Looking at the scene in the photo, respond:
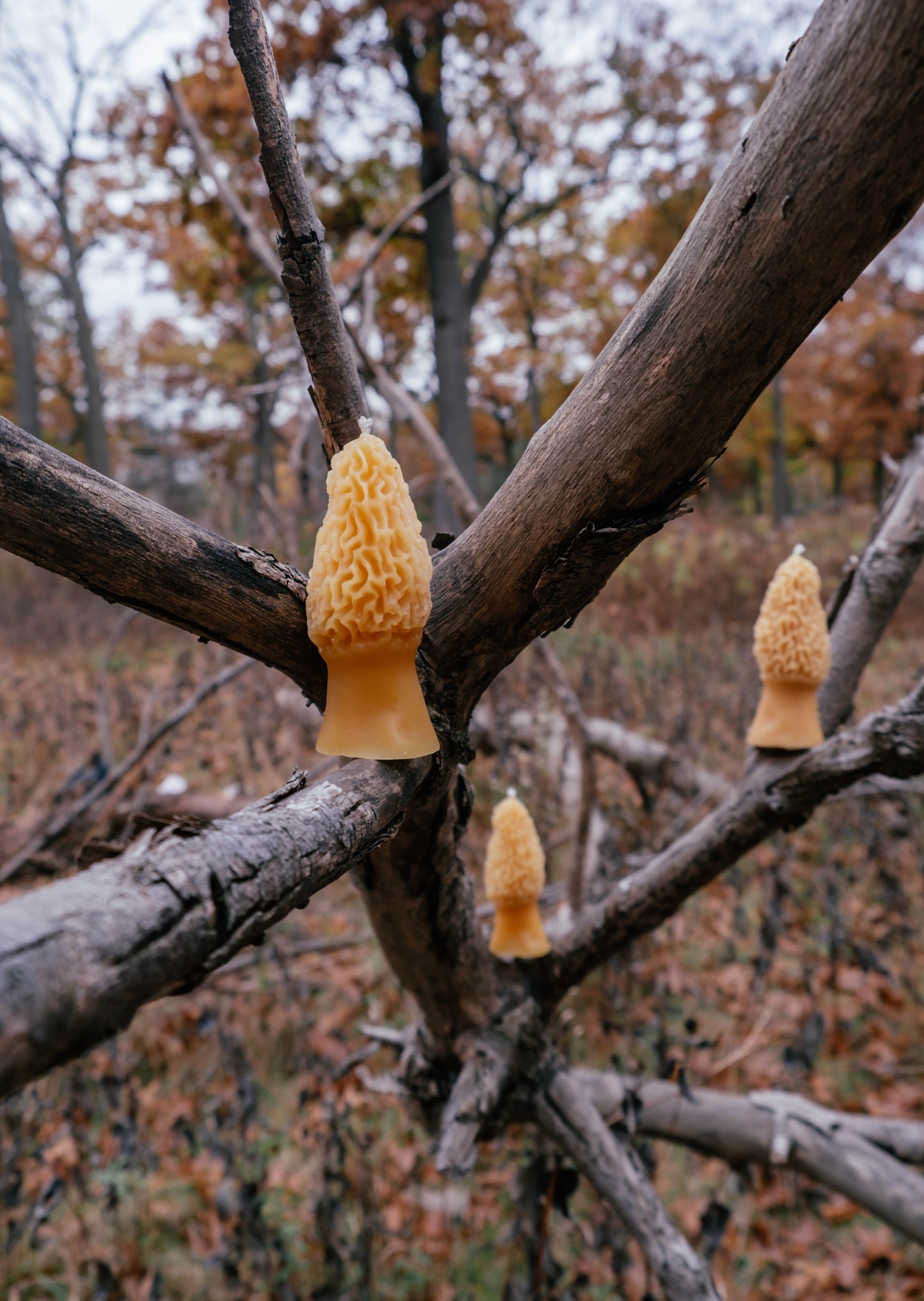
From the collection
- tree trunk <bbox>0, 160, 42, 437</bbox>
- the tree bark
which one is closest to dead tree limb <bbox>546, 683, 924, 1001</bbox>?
tree trunk <bbox>0, 160, 42, 437</bbox>

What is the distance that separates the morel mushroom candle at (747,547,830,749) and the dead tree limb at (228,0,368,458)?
3.36 feet

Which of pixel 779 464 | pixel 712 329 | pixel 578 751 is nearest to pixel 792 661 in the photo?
pixel 578 751

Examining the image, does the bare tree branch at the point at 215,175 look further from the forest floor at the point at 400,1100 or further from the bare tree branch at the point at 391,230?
the forest floor at the point at 400,1100

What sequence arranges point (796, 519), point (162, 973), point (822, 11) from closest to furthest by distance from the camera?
point (162, 973) → point (822, 11) → point (796, 519)

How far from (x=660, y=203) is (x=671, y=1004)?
34.1ft

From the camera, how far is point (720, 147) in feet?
30.7

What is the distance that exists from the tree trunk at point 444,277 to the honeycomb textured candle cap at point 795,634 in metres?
6.19

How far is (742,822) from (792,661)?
365mm

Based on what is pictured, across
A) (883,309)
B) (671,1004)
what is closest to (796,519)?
(883,309)

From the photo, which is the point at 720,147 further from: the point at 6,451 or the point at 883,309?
the point at 6,451

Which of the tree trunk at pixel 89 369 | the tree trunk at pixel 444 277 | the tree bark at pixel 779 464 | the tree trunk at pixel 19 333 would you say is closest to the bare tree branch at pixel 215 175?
the tree trunk at pixel 444 277

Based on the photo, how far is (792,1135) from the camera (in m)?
1.98

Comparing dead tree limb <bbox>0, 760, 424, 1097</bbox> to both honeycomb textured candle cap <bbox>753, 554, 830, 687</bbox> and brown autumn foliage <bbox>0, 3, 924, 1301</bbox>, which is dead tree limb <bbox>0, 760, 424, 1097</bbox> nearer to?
brown autumn foliage <bbox>0, 3, 924, 1301</bbox>

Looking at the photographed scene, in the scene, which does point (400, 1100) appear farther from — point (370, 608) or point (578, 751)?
point (370, 608)
